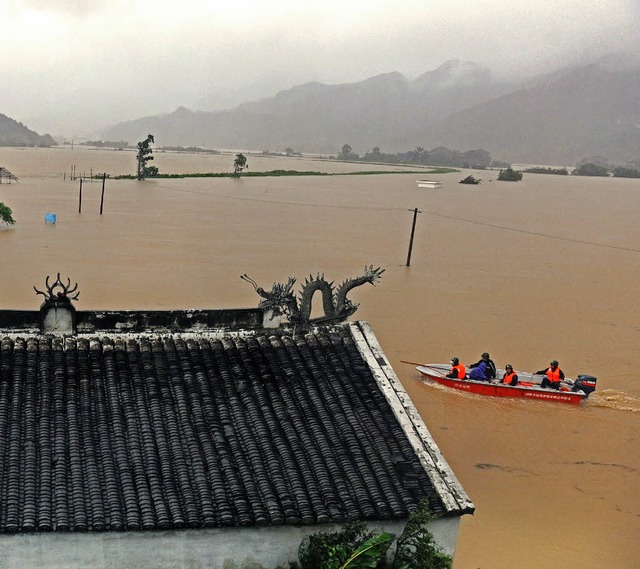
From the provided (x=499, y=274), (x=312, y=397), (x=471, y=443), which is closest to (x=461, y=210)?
(x=499, y=274)

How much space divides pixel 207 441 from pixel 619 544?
8.77 meters

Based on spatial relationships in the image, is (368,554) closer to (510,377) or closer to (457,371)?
(457,371)

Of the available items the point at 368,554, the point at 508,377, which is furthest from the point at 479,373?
the point at 368,554

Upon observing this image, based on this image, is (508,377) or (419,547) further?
(508,377)

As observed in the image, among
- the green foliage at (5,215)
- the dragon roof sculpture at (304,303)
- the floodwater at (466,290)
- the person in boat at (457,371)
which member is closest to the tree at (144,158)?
the floodwater at (466,290)

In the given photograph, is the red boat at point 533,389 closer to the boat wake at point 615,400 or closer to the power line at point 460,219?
the boat wake at point 615,400

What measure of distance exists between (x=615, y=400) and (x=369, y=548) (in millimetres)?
15168

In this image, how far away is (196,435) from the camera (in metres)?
9.66

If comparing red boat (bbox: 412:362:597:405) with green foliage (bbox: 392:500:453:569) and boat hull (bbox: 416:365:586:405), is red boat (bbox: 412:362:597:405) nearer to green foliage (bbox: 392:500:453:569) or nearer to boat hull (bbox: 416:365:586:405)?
boat hull (bbox: 416:365:586:405)

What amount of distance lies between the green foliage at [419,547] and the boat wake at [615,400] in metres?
13.5

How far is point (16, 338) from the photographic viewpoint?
1049 cm

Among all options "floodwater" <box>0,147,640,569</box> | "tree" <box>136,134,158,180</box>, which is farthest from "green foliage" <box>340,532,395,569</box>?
"tree" <box>136,134,158,180</box>

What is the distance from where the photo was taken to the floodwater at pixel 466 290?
1533cm

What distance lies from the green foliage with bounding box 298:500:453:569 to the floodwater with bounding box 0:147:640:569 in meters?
4.55
